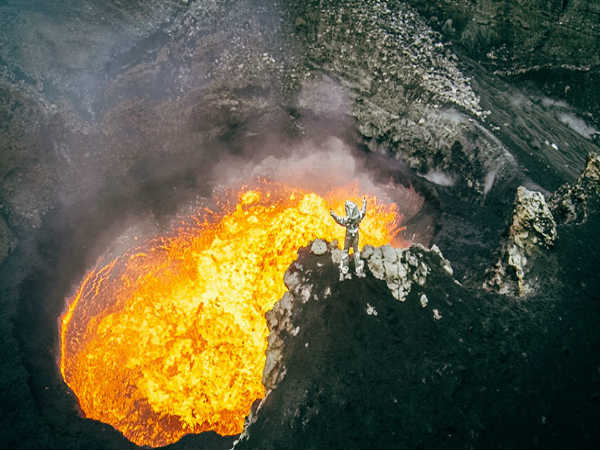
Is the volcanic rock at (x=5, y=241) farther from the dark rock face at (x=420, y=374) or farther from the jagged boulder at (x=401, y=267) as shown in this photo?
the jagged boulder at (x=401, y=267)

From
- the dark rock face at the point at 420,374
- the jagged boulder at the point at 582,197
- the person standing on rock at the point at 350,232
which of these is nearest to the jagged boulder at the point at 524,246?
the dark rock face at the point at 420,374

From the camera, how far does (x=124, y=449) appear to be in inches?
324

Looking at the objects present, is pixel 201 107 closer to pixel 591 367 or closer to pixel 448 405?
pixel 448 405

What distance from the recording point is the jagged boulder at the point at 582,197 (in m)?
9.67

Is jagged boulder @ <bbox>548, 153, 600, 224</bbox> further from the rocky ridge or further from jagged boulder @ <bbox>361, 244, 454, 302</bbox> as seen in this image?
jagged boulder @ <bbox>361, 244, 454, 302</bbox>

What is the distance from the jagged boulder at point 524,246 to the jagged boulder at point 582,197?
1038 millimetres

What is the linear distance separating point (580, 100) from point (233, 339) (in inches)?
640

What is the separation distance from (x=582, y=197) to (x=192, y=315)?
12.1 m

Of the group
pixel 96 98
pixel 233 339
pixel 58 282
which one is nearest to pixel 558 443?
pixel 233 339

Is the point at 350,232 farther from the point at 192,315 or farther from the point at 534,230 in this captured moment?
the point at 192,315

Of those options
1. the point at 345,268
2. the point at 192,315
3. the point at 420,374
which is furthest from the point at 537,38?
the point at 192,315

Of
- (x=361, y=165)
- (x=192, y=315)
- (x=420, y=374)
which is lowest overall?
(x=192, y=315)

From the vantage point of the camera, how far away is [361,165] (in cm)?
1482

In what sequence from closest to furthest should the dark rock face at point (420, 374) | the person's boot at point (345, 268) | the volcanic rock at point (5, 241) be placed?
the dark rock face at point (420, 374)
the person's boot at point (345, 268)
the volcanic rock at point (5, 241)
